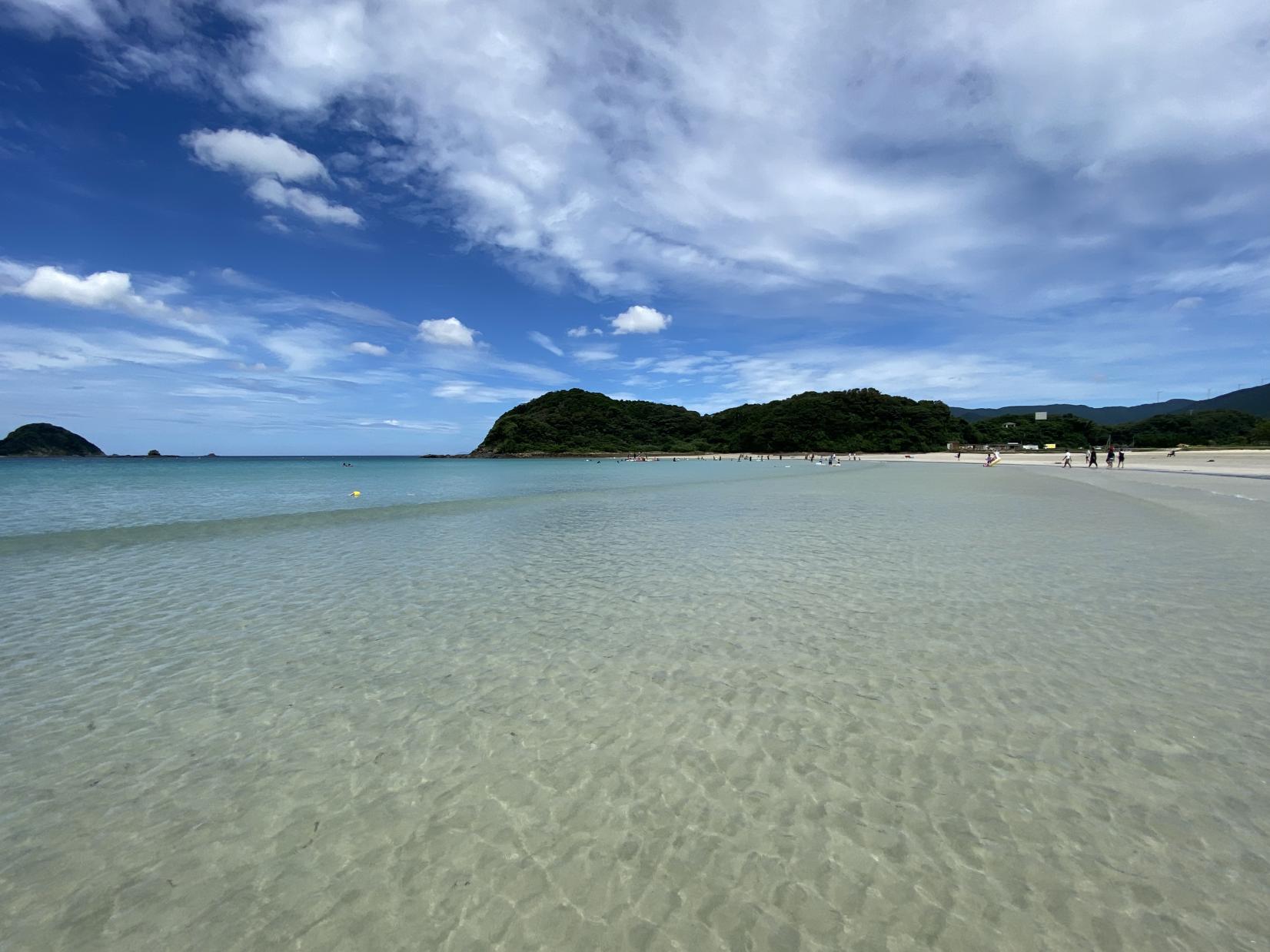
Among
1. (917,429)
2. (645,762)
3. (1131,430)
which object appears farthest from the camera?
(917,429)

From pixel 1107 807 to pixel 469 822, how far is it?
4913mm

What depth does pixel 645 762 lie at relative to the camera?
5.11 metres

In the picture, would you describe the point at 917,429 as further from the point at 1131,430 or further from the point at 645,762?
the point at 645,762

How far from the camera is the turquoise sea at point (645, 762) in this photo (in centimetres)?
341

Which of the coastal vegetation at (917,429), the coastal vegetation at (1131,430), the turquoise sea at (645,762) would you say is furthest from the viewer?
the coastal vegetation at (917,429)

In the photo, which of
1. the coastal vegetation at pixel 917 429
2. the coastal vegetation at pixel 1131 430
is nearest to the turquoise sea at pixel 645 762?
the coastal vegetation at pixel 1131 430

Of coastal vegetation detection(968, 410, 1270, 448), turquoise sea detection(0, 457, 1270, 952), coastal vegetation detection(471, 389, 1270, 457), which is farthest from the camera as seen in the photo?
coastal vegetation detection(471, 389, 1270, 457)

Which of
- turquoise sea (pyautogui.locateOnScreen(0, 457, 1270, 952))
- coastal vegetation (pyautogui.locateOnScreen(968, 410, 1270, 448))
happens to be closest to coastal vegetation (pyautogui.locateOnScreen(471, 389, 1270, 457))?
coastal vegetation (pyautogui.locateOnScreen(968, 410, 1270, 448))

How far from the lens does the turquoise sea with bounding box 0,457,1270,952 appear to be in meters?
3.41

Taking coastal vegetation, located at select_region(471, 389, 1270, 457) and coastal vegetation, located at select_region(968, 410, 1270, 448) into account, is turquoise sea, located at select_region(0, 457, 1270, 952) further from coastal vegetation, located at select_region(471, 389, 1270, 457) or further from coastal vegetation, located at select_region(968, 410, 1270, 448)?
coastal vegetation, located at select_region(471, 389, 1270, 457)

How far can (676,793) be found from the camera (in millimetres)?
4629

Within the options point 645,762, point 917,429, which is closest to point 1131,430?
point 917,429

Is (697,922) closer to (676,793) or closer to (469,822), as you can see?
(676,793)

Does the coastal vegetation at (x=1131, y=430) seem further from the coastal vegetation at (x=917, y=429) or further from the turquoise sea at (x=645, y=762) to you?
the turquoise sea at (x=645, y=762)
